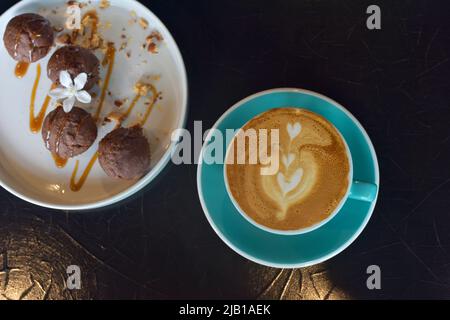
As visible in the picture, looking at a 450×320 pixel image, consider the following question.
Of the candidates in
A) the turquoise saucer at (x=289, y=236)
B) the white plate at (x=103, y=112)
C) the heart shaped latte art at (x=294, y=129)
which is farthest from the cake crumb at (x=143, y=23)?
the heart shaped latte art at (x=294, y=129)

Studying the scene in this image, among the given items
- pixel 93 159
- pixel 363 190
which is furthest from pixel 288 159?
pixel 93 159

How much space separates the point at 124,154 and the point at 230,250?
1.13 feet

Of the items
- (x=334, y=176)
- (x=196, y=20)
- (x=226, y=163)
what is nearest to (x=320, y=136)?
(x=334, y=176)

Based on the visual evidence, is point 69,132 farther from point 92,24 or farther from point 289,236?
point 289,236

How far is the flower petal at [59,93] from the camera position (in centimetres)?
113

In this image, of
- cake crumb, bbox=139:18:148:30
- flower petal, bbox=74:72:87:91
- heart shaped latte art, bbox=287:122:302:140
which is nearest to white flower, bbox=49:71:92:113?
flower petal, bbox=74:72:87:91

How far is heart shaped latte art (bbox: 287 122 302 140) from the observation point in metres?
0.98

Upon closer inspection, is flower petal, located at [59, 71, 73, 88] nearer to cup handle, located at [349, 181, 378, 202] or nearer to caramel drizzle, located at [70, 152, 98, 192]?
caramel drizzle, located at [70, 152, 98, 192]

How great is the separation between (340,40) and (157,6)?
20.1 inches

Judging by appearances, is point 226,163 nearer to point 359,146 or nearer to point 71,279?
point 359,146

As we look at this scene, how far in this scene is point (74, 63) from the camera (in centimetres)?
112

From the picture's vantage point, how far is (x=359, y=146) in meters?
1.04

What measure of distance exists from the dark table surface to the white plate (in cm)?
5

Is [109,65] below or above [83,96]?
above
